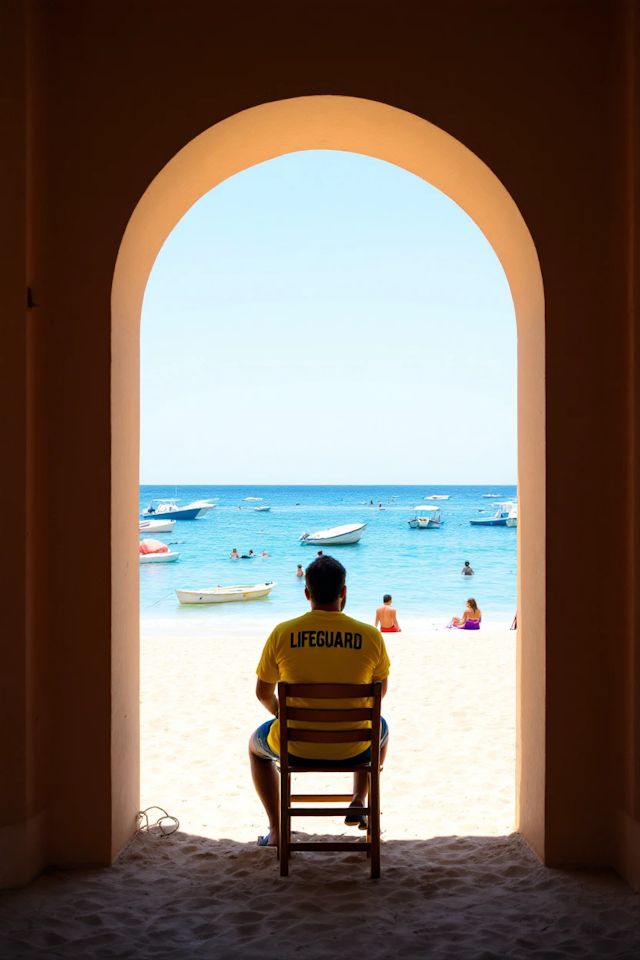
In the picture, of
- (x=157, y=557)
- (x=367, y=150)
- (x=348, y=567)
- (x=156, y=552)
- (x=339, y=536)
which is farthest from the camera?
(x=339, y=536)

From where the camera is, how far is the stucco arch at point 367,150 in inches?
119

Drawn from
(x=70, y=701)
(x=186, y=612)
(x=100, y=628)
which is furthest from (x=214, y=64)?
(x=186, y=612)

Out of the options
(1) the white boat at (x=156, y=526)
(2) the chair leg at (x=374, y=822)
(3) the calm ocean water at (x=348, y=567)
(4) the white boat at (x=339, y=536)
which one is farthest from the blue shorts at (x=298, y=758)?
(1) the white boat at (x=156, y=526)

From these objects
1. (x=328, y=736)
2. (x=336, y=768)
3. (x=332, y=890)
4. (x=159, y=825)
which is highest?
(x=328, y=736)

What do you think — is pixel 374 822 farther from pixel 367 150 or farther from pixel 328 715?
pixel 367 150

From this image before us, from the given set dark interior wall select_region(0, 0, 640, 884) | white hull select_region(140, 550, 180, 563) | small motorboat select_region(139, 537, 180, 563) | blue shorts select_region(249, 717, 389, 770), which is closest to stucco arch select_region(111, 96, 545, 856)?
dark interior wall select_region(0, 0, 640, 884)

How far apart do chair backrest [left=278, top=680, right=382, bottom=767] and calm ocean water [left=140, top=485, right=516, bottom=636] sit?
431 inches

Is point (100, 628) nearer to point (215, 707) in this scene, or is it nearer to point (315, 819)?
point (315, 819)

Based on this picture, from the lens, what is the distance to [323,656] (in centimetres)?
284

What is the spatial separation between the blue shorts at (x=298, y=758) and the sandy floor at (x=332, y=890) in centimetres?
45

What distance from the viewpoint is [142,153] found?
118 inches

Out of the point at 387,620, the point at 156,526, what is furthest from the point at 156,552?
the point at 387,620

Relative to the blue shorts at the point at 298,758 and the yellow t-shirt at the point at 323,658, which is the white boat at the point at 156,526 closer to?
the blue shorts at the point at 298,758

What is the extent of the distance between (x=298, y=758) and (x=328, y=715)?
0.85 ft
